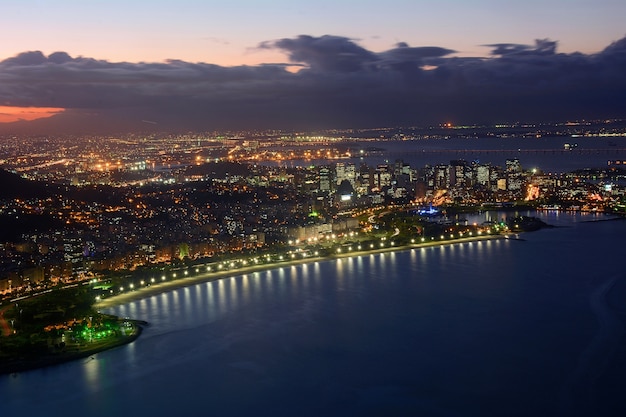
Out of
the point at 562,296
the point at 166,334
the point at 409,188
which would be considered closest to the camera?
the point at 166,334

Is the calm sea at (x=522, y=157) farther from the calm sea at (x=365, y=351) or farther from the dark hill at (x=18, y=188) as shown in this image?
the calm sea at (x=365, y=351)

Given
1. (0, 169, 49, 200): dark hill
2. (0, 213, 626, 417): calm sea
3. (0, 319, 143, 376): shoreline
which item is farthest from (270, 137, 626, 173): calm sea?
(0, 319, 143, 376): shoreline

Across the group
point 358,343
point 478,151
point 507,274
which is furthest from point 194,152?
point 358,343

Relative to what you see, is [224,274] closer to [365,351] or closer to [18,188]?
[365,351]

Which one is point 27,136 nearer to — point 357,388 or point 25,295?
point 25,295

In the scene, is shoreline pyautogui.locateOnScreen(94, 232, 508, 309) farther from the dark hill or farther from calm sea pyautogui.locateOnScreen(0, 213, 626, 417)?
the dark hill

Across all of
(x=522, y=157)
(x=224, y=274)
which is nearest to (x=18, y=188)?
(x=224, y=274)

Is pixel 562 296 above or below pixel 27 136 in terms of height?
below
